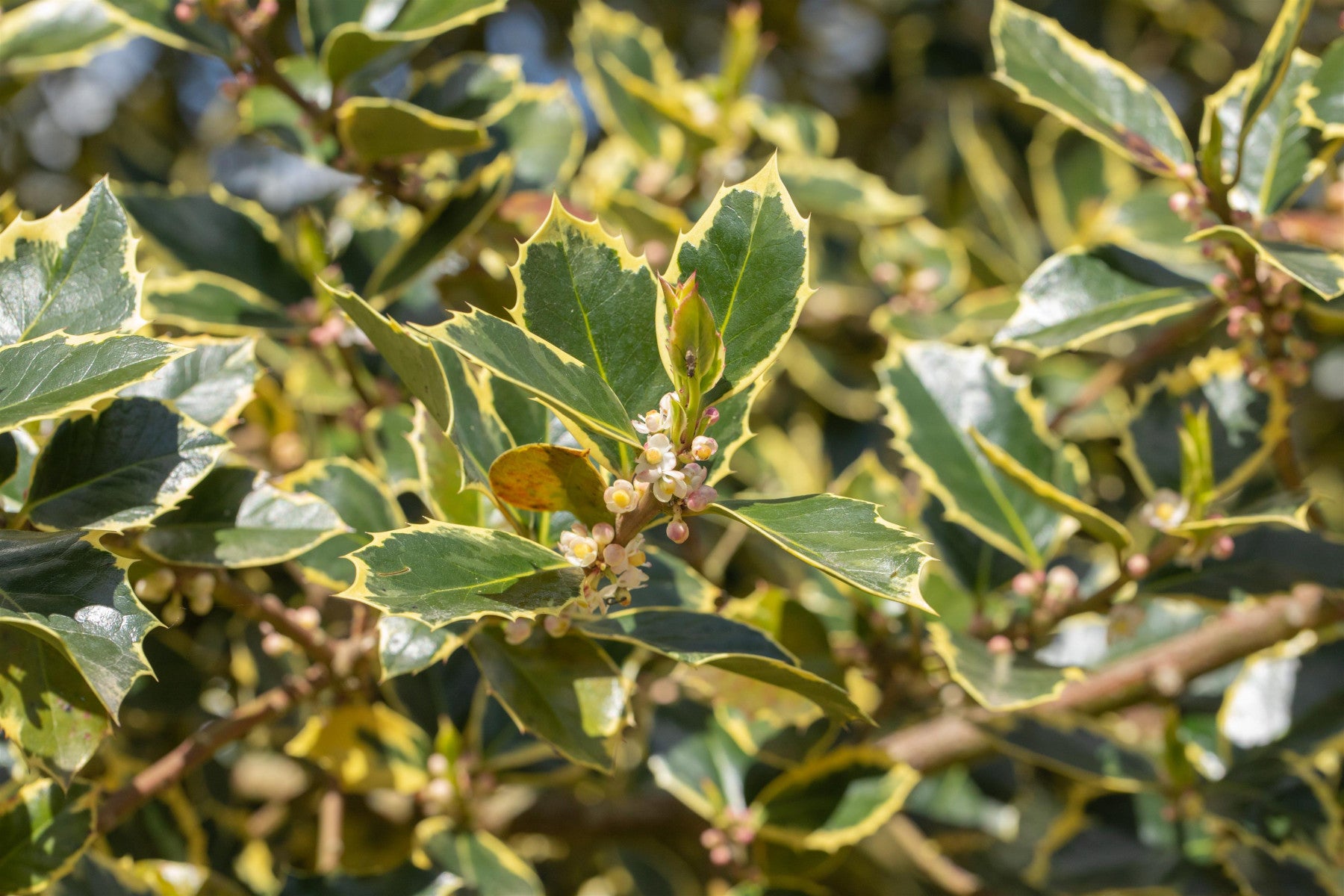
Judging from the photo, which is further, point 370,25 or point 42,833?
point 370,25

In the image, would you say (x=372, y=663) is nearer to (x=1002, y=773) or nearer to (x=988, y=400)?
(x=988, y=400)

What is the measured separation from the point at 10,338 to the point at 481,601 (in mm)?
510

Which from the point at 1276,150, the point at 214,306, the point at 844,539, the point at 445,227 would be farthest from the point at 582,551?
the point at 1276,150

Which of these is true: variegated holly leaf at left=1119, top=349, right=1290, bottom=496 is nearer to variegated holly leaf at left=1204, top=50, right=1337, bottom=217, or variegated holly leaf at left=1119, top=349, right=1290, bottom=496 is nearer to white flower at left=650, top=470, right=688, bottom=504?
variegated holly leaf at left=1204, top=50, right=1337, bottom=217

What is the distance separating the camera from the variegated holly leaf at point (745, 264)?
0.93 metres

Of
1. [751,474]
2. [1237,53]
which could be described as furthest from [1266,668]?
[1237,53]

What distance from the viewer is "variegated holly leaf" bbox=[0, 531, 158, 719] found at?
2.81 feet

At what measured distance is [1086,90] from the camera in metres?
1.37

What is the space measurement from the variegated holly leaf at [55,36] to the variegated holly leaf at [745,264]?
115 cm

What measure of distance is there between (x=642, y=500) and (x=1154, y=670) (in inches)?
39.6

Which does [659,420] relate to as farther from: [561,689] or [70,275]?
[70,275]

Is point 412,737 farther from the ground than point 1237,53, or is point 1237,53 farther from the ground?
point 1237,53

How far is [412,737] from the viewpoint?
1482mm

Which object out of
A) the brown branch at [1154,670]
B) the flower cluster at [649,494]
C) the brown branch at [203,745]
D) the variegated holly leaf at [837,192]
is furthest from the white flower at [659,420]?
the variegated holly leaf at [837,192]
